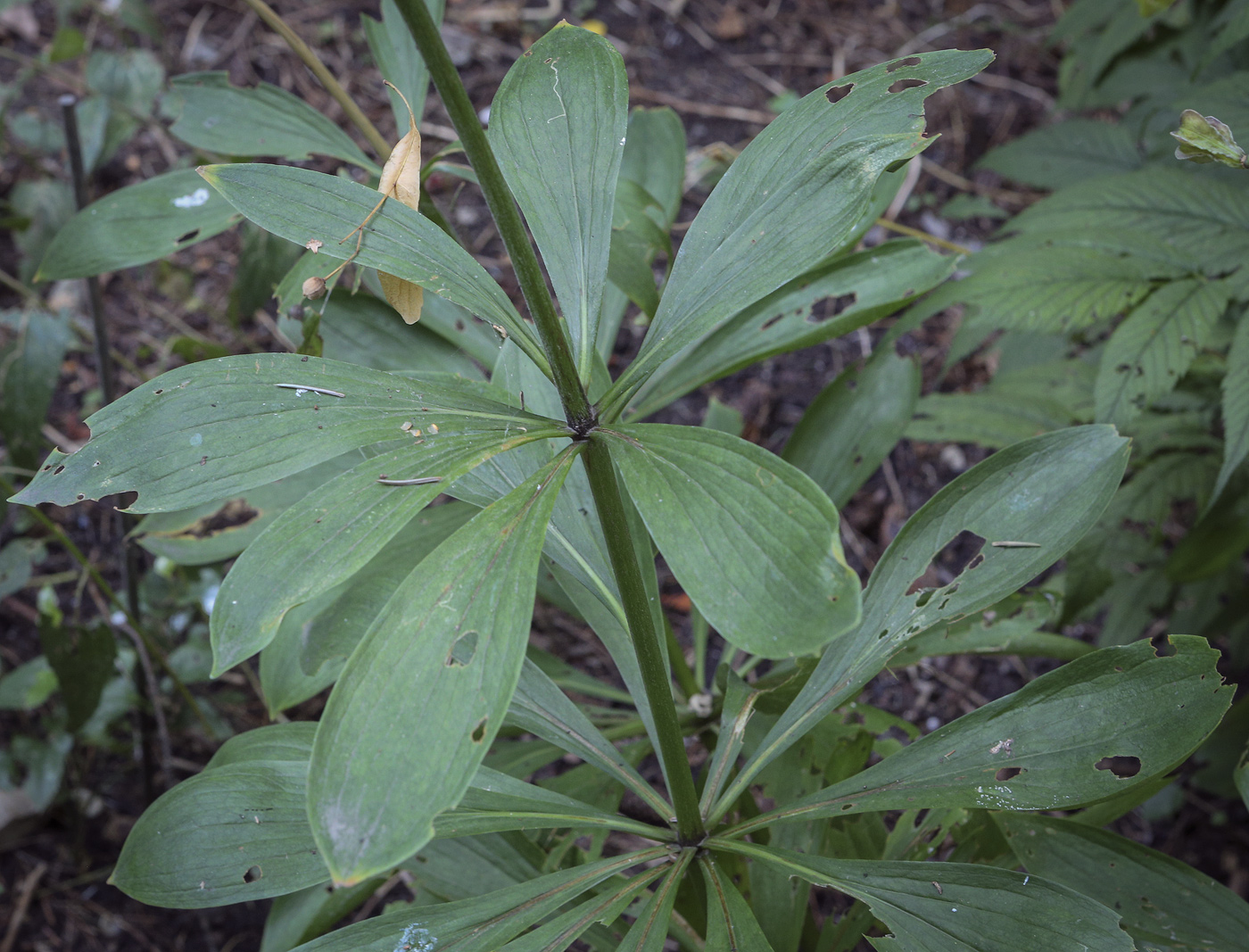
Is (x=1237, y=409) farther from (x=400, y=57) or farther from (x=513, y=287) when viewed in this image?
(x=513, y=287)

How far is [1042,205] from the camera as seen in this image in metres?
1.49

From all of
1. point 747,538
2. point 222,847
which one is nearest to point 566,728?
point 222,847

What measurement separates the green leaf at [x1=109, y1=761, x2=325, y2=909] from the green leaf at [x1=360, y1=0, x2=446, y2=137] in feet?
2.81

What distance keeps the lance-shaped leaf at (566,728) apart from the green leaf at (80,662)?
83cm

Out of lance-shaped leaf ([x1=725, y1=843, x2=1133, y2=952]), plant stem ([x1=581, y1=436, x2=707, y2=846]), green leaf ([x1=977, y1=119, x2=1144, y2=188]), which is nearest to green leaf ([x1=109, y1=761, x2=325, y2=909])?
plant stem ([x1=581, y1=436, x2=707, y2=846])

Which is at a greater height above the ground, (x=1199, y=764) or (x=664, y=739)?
(x=664, y=739)

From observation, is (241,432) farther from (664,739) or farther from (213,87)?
(213,87)

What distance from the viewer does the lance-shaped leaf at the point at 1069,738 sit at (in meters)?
0.78

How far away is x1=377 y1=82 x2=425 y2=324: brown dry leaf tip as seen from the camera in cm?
81

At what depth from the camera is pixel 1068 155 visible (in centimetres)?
192

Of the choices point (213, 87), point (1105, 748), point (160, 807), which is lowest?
point (160, 807)

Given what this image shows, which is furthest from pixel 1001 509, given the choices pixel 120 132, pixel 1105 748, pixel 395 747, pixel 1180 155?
pixel 120 132

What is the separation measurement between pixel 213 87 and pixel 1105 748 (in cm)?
144

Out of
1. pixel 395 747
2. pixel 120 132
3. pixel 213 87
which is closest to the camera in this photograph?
pixel 395 747
